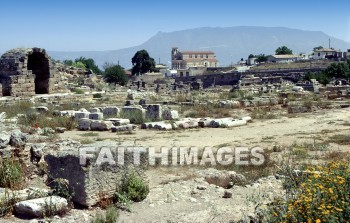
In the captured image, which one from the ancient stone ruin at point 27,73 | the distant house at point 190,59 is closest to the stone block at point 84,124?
the ancient stone ruin at point 27,73

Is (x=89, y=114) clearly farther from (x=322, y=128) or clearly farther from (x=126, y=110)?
(x=322, y=128)

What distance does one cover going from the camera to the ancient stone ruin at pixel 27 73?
25969 mm

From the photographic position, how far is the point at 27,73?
87.1ft

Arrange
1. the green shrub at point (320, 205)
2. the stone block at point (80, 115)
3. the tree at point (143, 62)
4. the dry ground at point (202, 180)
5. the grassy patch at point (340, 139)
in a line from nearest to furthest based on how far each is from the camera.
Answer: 1. the green shrub at point (320, 205)
2. the dry ground at point (202, 180)
3. the grassy patch at point (340, 139)
4. the stone block at point (80, 115)
5. the tree at point (143, 62)

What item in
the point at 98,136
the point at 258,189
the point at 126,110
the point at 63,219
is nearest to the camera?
the point at 63,219

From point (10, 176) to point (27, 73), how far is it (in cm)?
2036

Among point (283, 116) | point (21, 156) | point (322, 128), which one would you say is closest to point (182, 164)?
point (21, 156)

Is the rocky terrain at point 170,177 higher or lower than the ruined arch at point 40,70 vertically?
lower

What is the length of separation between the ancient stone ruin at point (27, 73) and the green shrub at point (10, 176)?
760 inches

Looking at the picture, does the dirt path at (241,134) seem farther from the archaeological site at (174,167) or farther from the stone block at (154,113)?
the stone block at (154,113)

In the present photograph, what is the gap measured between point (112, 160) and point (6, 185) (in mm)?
2031

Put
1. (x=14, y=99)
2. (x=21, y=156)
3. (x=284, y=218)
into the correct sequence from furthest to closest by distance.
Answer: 1. (x=14, y=99)
2. (x=21, y=156)
3. (x=284, y=218)

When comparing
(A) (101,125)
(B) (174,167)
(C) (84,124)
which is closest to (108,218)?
(B) (174,167)

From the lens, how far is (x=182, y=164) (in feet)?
33.6
